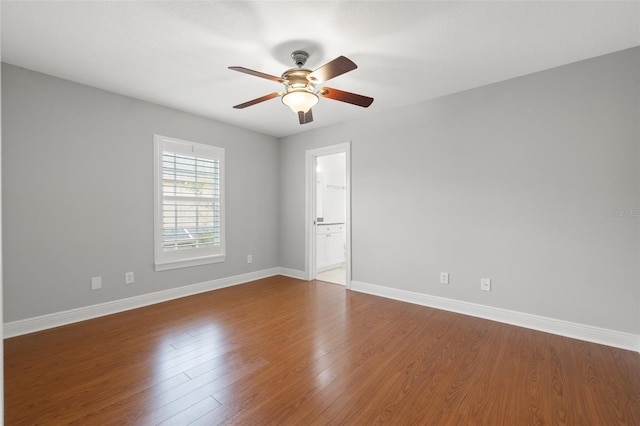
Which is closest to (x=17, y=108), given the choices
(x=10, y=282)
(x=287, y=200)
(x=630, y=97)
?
(x=10, y=282)

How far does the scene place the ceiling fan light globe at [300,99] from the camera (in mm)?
2539

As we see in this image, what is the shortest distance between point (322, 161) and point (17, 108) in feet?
13.5

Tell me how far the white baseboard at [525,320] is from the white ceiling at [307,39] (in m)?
2.38

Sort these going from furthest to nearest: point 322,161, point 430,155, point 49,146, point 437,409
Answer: point 322,161, point 430,155, point 49,146, point 437,409

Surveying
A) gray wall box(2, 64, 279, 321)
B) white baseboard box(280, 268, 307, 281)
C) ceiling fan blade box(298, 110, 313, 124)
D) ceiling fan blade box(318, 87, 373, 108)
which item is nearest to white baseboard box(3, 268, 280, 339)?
gray wall box(2, 64, 279, 321)

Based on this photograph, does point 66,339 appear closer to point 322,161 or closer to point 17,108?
point 17,108

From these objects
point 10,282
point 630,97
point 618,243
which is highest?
point 630,97

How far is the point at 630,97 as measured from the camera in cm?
262

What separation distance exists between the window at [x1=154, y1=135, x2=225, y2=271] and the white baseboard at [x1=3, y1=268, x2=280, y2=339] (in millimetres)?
335

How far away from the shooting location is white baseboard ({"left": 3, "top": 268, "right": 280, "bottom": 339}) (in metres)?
2.89

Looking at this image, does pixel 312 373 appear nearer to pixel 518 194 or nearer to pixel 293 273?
pixel 518 194

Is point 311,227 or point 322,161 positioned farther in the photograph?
point 322,161

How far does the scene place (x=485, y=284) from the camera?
10.8 feet

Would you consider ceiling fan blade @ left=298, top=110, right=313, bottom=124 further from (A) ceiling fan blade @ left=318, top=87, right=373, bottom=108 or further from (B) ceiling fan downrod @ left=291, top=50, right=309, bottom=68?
(B) ceiling fan downrod @ left=291, top=50, right=309, bottom=68
